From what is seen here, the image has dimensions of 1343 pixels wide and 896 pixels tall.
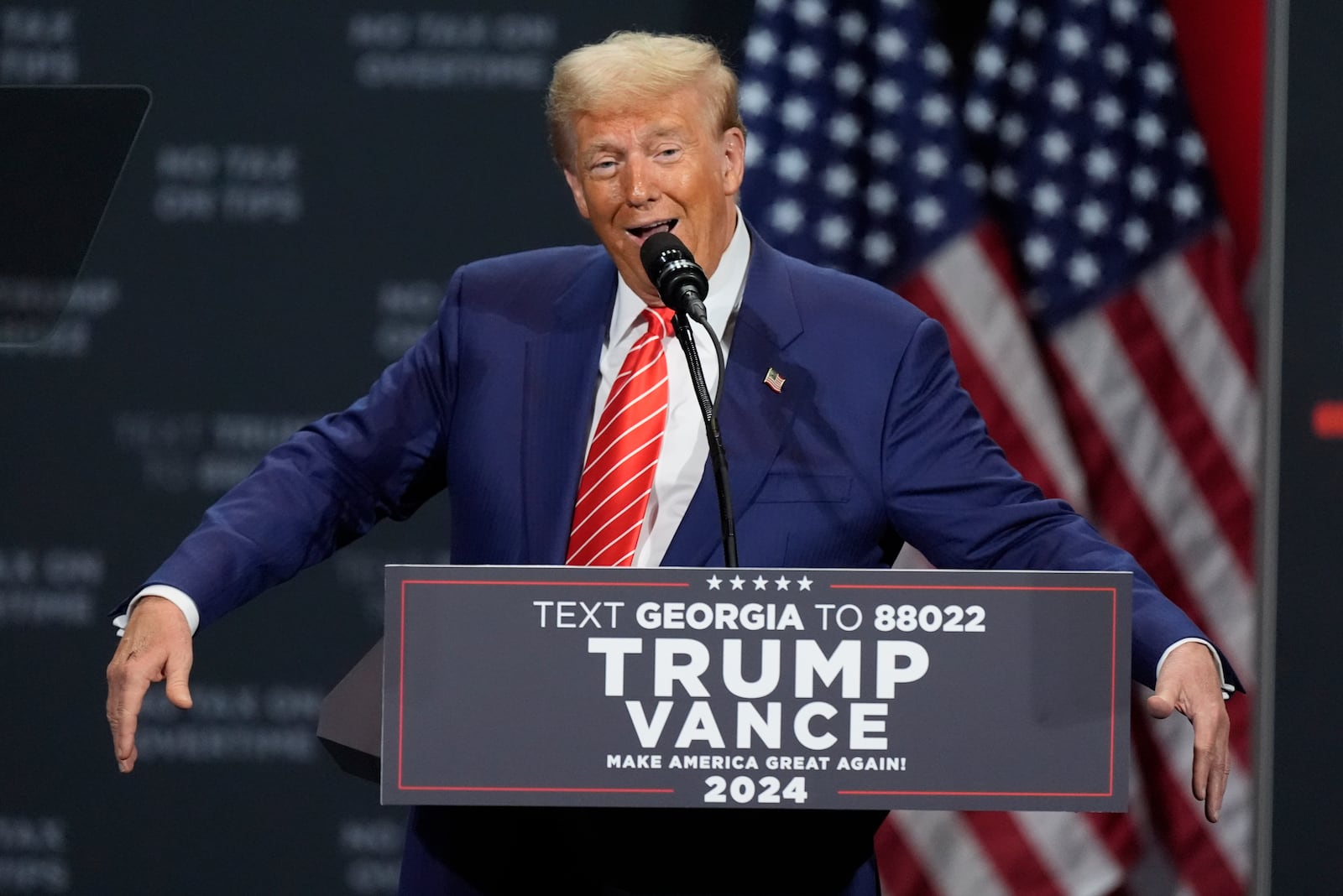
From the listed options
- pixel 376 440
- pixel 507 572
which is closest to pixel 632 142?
pixel 376 440

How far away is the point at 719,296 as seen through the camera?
175 cm

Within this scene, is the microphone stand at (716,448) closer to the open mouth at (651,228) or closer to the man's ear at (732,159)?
the open mouth at (651,228)

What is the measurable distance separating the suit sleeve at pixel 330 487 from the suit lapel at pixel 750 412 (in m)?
0.34

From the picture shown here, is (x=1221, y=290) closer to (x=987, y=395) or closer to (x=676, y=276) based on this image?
(x=987, y=395)

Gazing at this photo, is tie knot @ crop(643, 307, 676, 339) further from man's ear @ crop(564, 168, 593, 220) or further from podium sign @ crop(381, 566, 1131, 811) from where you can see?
podium sign @ crop(381, 566, 1131, 811)

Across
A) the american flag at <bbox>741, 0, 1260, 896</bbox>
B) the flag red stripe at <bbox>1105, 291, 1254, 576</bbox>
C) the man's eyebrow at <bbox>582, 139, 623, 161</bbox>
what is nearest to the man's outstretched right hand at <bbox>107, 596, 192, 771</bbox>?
the man's eyebrow at <bbox>582, 139, 623, 161</bbox>

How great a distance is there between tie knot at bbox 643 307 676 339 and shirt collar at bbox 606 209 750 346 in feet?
0.07

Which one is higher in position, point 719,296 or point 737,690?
point 719,296

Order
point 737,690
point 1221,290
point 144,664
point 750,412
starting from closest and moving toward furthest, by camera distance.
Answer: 1. point 737,690
2. point 144,664
3. point 750,412
4. point 1221,290

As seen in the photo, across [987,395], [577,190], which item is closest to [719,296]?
[577,190]

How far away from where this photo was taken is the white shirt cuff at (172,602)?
1.41 metres

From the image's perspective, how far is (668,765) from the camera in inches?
48.9

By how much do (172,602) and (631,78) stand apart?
703 mm

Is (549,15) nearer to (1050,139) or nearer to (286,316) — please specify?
(286,316)
